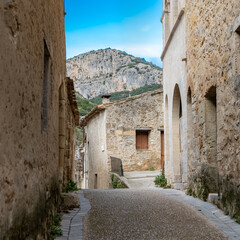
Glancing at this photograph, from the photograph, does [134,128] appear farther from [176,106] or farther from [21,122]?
[21,122]

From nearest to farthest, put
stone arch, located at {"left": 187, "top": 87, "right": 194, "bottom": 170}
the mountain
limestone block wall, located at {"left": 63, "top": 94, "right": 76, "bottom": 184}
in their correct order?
limestone block wall, located at {"left": 63, "top": 94, "right": 76, "bottom": 184} < stone arch, located at {"left": 187, "top": 87, "right": 194, "bottom": 170} < the mountain

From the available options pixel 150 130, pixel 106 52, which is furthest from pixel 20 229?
pixel 106 52

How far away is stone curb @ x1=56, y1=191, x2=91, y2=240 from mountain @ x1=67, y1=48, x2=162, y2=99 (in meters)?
51.5

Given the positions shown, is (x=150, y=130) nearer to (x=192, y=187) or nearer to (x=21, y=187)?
(x=192, y=187)

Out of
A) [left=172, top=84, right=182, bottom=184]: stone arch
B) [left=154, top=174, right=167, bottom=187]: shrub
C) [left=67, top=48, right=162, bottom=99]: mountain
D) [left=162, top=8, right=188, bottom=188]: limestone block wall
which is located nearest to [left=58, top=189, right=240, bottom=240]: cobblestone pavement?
[left=162, top=8, right=188, bottom=188]: limestone block wall

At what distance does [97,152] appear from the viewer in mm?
19766

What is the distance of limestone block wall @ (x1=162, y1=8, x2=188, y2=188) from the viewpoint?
32.2ft

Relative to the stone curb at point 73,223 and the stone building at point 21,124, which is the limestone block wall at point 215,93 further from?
the stone building at point 21,124

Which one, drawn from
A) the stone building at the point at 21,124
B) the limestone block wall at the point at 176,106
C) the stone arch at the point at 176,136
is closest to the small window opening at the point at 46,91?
the stone building at the point at 21,124

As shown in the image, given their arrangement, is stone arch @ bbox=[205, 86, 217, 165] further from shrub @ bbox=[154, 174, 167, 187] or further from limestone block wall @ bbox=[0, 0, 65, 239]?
shrub @ bbox=[154, 174, 167, 187]

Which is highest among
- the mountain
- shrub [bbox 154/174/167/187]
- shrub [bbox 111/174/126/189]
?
the mountain

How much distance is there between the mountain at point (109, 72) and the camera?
2483 inches

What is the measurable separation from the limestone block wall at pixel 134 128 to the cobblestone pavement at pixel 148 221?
32.5ft

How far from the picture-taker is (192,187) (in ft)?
27.8
